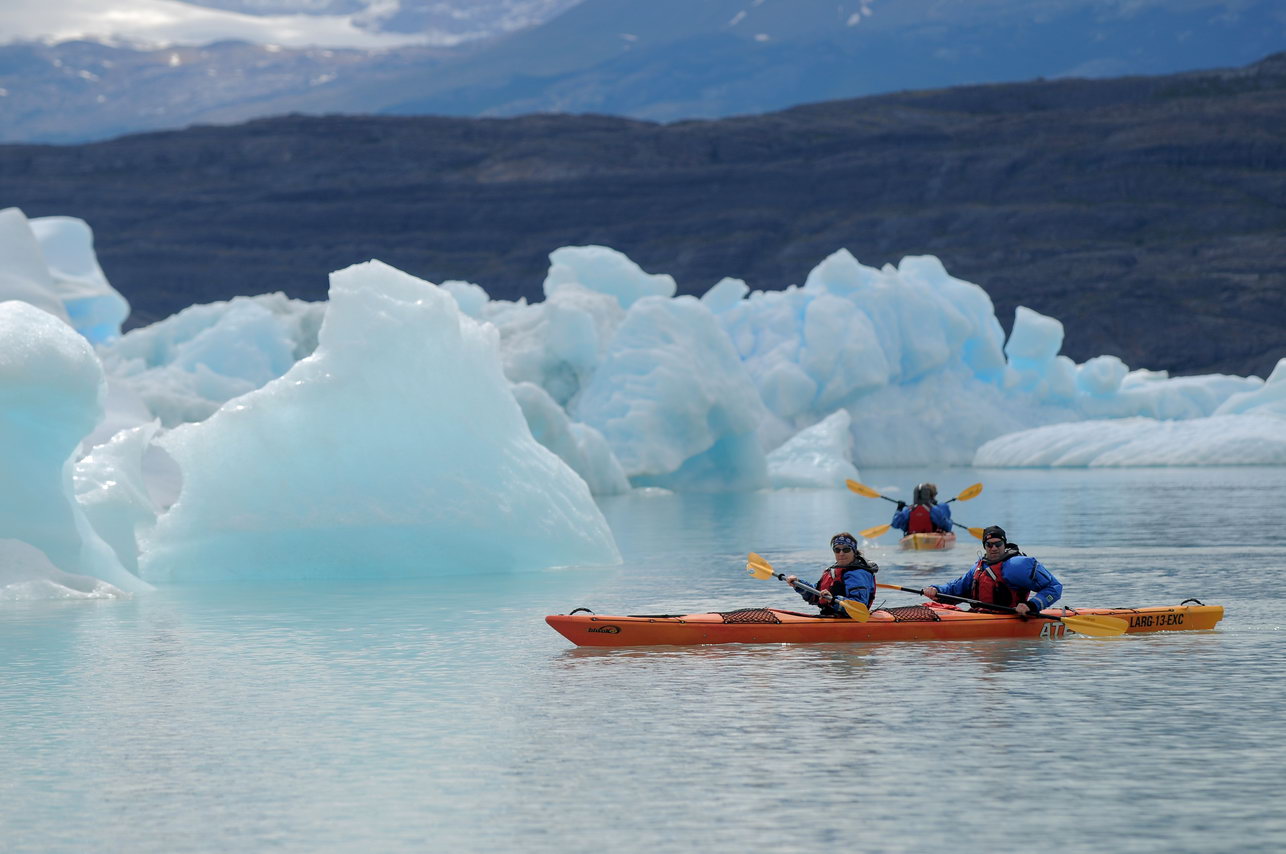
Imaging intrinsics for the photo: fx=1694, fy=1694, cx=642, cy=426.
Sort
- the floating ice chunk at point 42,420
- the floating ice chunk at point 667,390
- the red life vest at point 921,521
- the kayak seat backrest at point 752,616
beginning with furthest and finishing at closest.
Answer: the floating ice chunk at point 667,390 < the red life vest at point 921,521 < the floating ice chunk at point 42,420 < the kayak seat backrest at point 752,616

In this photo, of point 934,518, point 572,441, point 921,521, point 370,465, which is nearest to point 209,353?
point 572,441

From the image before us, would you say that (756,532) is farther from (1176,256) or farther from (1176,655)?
(1176,256)

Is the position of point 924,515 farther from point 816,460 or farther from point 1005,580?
point 816,460

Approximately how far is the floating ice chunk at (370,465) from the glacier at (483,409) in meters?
0.02

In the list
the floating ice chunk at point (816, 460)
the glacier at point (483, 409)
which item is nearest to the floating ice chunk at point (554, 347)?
the glacier at point (483, 409)

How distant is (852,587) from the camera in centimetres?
1273

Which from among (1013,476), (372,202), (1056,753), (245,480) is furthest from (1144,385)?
(372,202)

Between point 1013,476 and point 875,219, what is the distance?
178ft

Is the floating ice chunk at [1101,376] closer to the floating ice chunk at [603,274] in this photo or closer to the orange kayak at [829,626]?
the floating ice chunk at [603,274]

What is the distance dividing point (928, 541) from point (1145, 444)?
2278 cm

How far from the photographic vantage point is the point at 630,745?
9.09m

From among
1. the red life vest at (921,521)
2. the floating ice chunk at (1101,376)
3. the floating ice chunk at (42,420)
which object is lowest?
the red life vest at (921,521)

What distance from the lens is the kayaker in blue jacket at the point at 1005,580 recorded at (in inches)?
513

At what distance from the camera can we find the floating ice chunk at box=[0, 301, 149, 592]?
14.5m
